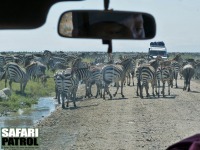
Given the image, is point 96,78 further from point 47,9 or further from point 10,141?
point 47,9

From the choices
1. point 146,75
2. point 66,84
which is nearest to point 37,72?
point 146,75

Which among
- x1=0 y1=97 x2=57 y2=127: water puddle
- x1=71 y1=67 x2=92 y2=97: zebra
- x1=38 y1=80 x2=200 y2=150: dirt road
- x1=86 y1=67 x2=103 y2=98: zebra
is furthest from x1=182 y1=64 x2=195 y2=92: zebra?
x1=0 y1=97 x2=57 y2=127: water puddle

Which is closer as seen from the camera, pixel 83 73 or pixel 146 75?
pixel 146 75

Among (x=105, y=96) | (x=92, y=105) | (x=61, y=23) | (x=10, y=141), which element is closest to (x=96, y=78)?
(x=105, y=96)

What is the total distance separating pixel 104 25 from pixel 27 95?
18.6 metres

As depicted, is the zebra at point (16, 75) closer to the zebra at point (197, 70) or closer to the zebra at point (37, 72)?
the zebra at point (37, 72)

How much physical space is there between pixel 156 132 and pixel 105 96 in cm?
972

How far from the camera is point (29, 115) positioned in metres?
15.5

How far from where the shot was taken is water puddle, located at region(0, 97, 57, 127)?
13.7m

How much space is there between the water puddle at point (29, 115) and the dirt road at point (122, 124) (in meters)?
0.48

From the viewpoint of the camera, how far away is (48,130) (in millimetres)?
11922

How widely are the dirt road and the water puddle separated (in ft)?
1.57

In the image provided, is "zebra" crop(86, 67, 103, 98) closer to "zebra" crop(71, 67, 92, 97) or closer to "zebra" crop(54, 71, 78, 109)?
"zebra" crop(71, 67, 92, 97)

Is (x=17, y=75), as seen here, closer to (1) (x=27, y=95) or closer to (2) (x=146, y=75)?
Answer: (1) (x=27, y=95)
